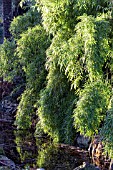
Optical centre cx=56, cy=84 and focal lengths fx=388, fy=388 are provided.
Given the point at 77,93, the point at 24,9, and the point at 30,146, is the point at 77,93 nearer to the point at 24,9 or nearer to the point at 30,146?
the point at 30,146

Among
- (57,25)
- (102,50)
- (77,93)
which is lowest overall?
(77,93)

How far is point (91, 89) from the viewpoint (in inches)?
260

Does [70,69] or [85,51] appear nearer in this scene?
[85,51]

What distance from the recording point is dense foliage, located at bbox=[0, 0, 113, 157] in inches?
258

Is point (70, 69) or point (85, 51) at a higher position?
point (85, 51)

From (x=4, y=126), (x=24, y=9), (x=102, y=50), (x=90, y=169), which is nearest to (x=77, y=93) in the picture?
(x=102, y=50)

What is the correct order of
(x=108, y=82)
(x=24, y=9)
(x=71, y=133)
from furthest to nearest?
(x=24, y=9) < (x=71, y=133) < (x=108, y=82)

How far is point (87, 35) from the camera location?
21.2ft

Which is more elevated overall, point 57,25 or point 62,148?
point 57,25

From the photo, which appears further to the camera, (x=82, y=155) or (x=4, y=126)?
(x=4, y=126)

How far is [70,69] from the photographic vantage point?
272 inches

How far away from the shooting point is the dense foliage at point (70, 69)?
6.54 metres

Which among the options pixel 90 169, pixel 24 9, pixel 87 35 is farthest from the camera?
pixel 24 9

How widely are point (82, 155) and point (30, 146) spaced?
121cm
